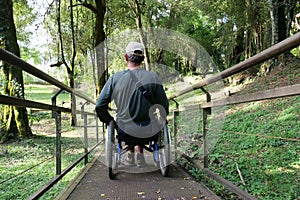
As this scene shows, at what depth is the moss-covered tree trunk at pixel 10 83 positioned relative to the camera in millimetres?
5855

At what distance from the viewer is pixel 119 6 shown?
12391 millimetres

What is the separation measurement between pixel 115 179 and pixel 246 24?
29.2 feet

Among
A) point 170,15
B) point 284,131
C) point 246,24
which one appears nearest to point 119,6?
point 170,15

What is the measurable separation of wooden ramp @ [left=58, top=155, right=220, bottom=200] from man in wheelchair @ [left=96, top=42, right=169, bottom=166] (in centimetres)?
32

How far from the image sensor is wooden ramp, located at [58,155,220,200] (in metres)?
2.02

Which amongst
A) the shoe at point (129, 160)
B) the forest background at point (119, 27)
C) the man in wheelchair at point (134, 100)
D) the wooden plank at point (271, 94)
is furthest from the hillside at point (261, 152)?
the forest background at point (119, 27)

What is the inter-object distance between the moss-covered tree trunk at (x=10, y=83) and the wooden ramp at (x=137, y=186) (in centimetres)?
374

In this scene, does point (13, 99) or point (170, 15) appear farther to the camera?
point (170, 15)

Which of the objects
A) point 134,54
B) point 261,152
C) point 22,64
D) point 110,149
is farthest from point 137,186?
point 261,152

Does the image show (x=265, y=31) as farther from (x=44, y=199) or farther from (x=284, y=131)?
(x=44, y=199)

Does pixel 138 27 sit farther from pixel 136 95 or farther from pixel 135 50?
pixel 136 95

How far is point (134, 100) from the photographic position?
2504 millimetres

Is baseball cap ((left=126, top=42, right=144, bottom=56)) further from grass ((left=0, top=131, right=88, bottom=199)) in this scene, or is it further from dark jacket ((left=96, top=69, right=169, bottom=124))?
grass ((left=0, top=131, right=88, bottom=199))

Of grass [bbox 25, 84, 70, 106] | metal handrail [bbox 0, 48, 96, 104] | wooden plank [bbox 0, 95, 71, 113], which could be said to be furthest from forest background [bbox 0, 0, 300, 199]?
metal handrail [bbox 0, 48, 96, 104]
